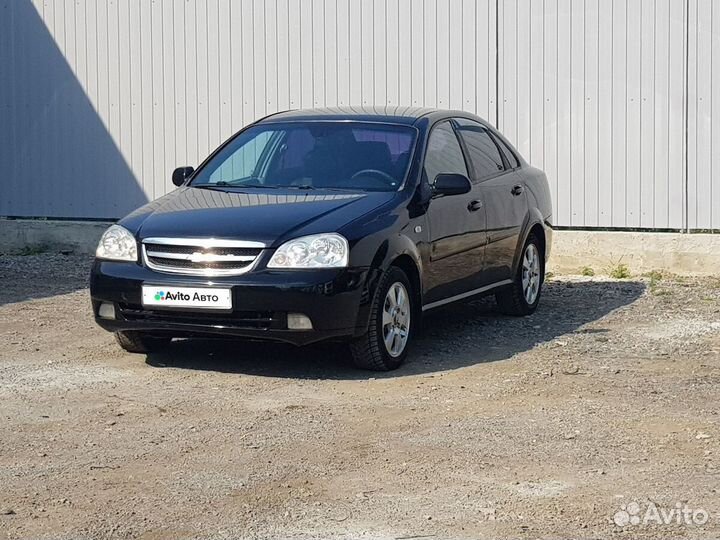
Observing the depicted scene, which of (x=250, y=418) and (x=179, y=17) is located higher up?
(x=179, y=17)

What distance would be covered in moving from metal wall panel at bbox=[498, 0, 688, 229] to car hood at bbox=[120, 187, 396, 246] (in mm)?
4911

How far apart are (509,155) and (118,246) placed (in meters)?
3.64

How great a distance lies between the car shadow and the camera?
8836 millimetres

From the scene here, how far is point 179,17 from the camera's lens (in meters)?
14.9

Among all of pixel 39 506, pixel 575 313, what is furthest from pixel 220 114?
pixel 39 506

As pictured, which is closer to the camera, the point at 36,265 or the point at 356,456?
the point at 356,456

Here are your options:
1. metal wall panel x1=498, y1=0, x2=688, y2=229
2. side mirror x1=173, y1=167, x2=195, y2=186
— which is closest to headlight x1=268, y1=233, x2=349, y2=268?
side mirror x1=173, y1=167, x2=195, y2=186

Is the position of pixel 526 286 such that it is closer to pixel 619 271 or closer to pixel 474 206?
pixel 474 206

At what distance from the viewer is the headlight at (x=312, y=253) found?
827 cm

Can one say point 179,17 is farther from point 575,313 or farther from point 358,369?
point 358,369

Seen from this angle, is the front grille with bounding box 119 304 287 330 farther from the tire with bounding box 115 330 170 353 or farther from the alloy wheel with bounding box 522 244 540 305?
the alloy wheel with bounding box 522 244 540 305

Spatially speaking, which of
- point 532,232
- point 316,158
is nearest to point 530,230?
point 532,232

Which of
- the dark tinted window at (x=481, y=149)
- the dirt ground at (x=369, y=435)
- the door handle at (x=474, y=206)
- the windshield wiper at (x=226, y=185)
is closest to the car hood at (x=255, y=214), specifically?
the windshield wiper at (x=226, y=185)

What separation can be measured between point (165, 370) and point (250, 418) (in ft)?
4.96
